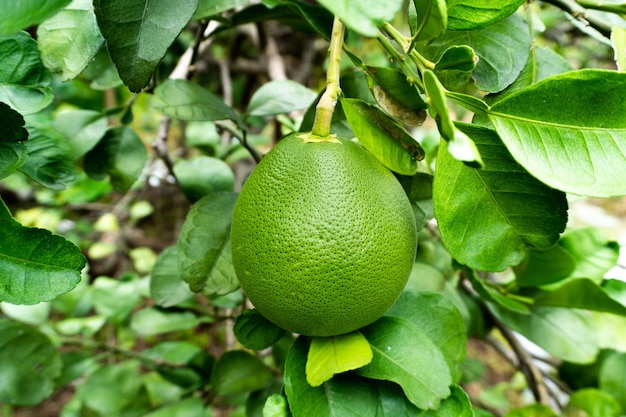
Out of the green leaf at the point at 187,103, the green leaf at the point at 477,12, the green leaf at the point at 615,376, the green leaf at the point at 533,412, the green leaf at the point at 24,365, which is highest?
the green leaf at the point at 477,12

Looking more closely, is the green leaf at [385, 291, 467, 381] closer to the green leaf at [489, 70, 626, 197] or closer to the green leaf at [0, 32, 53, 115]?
the green leaf at [489, 70, 626, 197]

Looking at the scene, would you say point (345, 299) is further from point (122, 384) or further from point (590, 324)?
point (122, 384)

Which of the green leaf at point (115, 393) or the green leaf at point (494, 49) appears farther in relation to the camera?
the green leaf at point (115, 393)

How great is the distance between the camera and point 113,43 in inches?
16.0

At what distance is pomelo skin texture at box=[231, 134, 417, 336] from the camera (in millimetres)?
407

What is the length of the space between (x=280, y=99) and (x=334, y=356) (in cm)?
42

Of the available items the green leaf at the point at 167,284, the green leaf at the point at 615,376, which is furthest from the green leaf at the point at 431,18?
the green leaf at the point at 615,376

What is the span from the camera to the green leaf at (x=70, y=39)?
458 millimetres

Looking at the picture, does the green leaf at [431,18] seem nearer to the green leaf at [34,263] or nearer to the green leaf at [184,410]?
the green leaf at [34,263]

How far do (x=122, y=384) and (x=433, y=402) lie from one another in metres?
0.71

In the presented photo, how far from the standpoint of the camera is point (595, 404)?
84cm

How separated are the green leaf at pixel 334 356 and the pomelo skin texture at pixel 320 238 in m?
0.03

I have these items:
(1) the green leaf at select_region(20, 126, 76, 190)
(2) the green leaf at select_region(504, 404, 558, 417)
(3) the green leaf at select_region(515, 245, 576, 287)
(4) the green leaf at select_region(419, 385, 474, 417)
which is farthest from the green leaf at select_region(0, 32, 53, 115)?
(2) the green leaf at select_region(504, 404, 558, 417)

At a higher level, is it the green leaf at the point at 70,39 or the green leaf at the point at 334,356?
the green leaf at the point at 70,39
